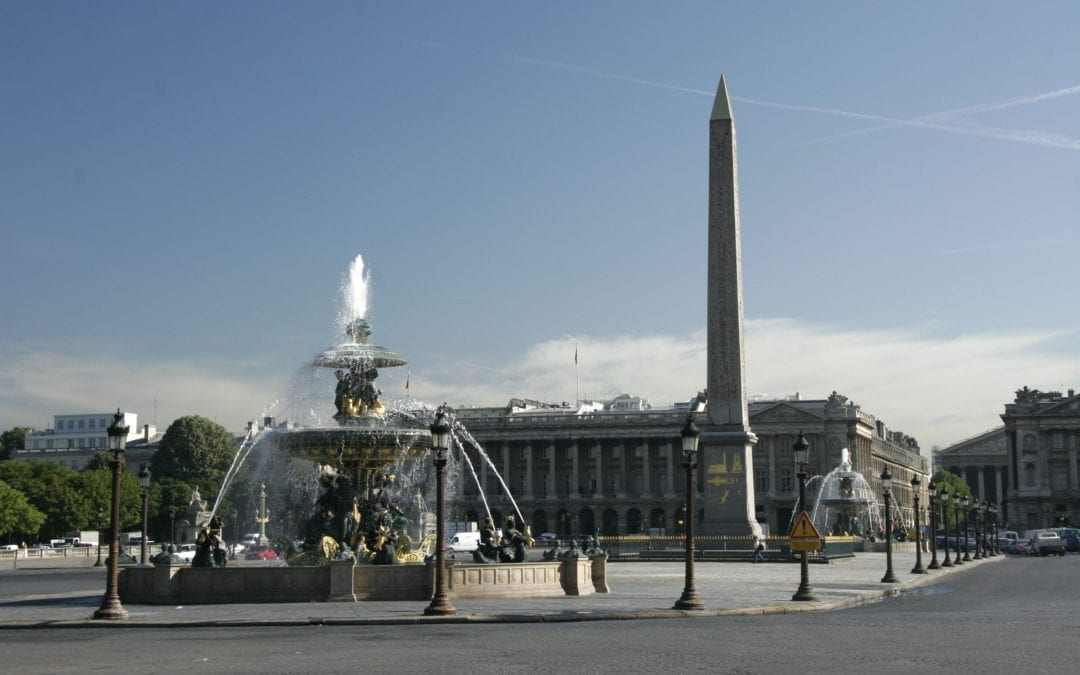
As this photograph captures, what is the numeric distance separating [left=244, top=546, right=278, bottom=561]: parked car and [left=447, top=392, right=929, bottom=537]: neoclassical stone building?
7005 centimetres

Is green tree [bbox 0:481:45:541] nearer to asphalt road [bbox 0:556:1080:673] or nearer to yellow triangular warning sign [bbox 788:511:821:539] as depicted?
asphalt road [bbox 0:556:1080:673]

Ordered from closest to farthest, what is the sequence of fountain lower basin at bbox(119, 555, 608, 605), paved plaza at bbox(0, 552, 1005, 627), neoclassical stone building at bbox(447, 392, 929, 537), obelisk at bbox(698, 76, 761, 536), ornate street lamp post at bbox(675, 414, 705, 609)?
1. paved plaza at bbox(0, 552, 1005, 627)
2. ornate street lamp post at bbox(675, 414, 705, 609)
3. fountain lower basin at bbox(119, 555, 608, 605)
4. obelisk at bbox(698, 76, 761, 536)
5. neoclassical stone building at bbox(447, 392, 929, 537)

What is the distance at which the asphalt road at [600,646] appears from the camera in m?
16.2

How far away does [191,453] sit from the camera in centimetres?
12112

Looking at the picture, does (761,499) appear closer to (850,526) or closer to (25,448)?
(850,526)

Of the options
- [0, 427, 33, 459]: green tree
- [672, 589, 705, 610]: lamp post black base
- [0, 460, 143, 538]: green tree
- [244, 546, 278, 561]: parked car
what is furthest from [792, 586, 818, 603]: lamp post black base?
[0, 427, 33, 459]: green tree

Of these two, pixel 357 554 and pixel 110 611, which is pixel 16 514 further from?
pixel 110 611

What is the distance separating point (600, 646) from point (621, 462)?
128271 mm

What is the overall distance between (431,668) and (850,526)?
71.5 metres

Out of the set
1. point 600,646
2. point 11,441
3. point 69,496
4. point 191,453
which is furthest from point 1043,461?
point 600,646

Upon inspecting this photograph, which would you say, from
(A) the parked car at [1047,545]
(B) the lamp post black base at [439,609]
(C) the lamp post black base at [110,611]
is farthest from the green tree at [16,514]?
(B) the lamp post black base at [439,609]

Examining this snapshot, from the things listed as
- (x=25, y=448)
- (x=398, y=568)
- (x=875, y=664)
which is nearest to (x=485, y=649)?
(x=875, y=664)

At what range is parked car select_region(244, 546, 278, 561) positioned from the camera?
61.5 m

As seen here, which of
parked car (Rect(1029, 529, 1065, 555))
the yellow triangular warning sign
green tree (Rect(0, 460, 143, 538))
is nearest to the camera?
the yellow triangular warning sign
